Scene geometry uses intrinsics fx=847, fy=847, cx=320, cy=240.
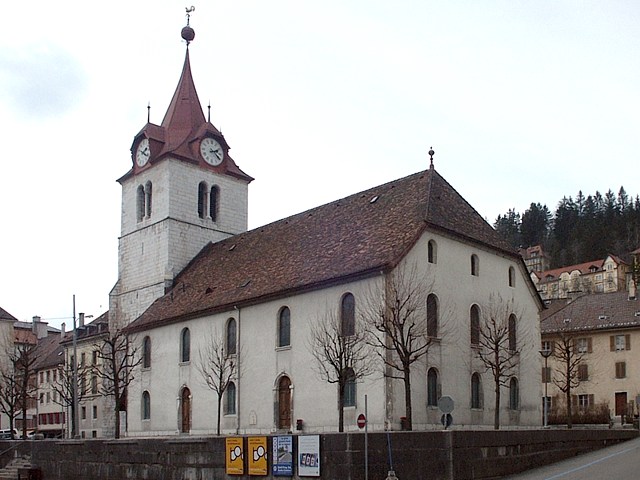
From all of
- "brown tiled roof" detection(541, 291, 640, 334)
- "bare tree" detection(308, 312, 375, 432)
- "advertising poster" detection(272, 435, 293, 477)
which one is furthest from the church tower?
"advertising poster" detection(272, 435, 293, 477)

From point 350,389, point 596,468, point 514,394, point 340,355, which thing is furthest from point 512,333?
point 596,468

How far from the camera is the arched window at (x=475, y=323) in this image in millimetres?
42281

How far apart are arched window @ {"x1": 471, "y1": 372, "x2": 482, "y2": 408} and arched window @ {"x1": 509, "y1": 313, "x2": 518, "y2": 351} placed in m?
3.80

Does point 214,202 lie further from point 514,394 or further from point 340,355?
point 340,355

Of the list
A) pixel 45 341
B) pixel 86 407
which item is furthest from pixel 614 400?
pixel 45 341

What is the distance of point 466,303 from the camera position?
42094mm

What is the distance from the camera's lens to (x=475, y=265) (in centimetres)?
4341

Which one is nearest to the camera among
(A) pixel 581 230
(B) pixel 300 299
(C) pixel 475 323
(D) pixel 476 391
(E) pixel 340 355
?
(E) pixel 340 355

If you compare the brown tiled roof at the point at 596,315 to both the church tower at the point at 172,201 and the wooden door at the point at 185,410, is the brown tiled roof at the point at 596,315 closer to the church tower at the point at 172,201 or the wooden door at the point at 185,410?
the church tower at the point at 172,201

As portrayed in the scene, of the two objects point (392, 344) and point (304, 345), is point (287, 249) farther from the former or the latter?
point (392, 344)

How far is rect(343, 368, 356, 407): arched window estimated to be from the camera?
38.3 metres

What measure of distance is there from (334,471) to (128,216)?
39.6m

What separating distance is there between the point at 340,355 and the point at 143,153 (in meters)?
29.9

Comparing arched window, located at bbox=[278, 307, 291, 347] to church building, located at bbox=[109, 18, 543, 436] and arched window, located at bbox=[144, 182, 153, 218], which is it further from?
arched window, located at bbox=[144, 182, 153, 218]
